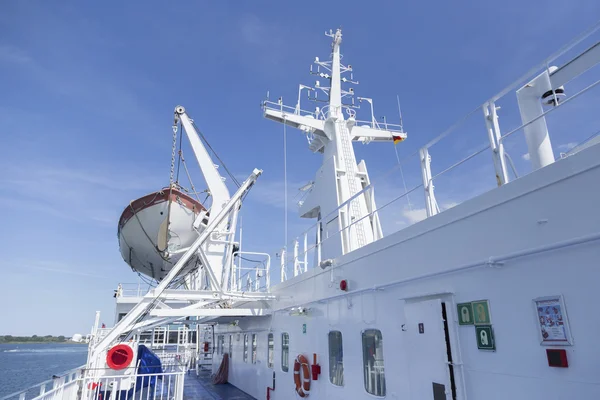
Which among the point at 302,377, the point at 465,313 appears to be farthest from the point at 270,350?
the point at 465,313

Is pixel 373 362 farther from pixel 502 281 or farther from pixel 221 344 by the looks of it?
pixel 221 344

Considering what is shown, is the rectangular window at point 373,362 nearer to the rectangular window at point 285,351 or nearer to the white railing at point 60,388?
the rectangular window at point 285,351

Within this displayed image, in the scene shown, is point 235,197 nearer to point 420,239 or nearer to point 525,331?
point 420,239

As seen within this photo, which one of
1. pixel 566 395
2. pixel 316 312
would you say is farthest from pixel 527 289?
Answer: pixel 316 312

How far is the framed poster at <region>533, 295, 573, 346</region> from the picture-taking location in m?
3.00

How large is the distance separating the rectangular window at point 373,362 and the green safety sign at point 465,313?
163 centimetres

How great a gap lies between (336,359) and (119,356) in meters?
4.58

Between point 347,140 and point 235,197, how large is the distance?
11.1 feet

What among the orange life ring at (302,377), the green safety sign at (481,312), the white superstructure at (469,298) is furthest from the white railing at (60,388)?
the green safety sign at (481,312)

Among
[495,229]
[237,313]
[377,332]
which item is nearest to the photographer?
[495,229]

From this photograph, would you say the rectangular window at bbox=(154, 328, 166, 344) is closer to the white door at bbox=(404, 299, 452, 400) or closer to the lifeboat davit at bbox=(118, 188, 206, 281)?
the lifeboat davit at bbox=(118, 188, 206, 281)

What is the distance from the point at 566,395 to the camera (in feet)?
9.67

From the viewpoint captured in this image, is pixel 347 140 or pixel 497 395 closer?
pixel 497 395

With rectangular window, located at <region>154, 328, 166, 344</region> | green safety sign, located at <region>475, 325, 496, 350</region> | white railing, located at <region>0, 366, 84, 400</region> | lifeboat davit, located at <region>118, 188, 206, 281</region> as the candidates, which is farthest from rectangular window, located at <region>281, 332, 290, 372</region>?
rectangular window, located at <region>154, 328, 166, 344</region>
